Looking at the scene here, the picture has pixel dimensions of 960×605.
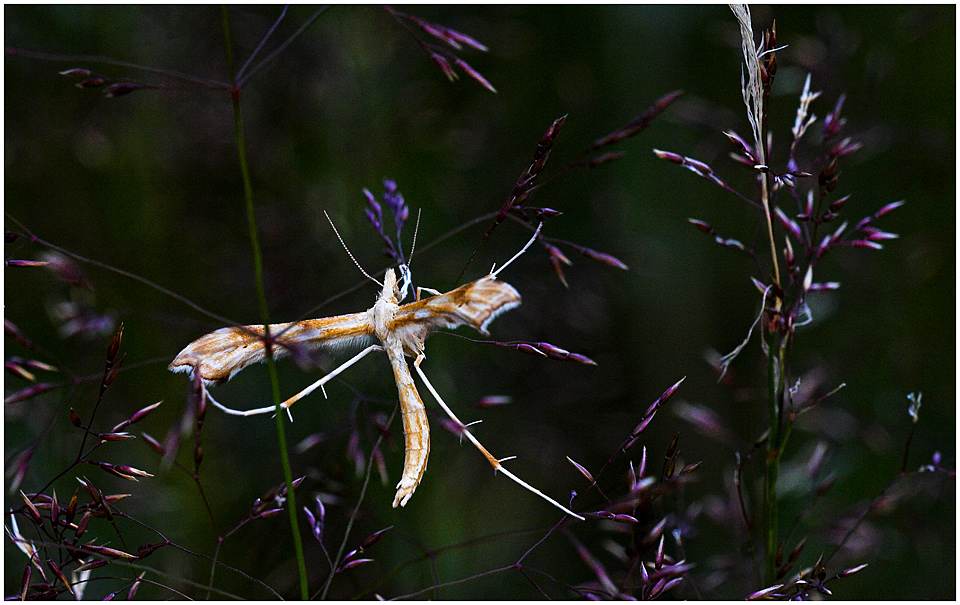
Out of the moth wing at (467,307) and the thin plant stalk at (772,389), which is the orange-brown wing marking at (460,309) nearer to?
the moth wing at (467,307)

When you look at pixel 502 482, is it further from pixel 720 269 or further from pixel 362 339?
pixel 362 339

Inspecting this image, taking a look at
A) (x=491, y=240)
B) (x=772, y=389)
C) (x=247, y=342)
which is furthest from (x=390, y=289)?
(x=491, y=240)

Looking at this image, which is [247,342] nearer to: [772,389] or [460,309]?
[460,309]

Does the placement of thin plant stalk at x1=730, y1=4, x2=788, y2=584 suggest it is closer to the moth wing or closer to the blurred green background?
the moth wing

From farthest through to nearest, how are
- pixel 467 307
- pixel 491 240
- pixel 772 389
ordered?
1. pixel 491 240
2. pixel 772 389
3. pixel 467 307

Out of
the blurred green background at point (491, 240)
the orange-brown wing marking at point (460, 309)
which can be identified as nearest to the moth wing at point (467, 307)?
the orange-brown wing marking at point (460, 309)

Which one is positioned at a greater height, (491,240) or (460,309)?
(460,309)
